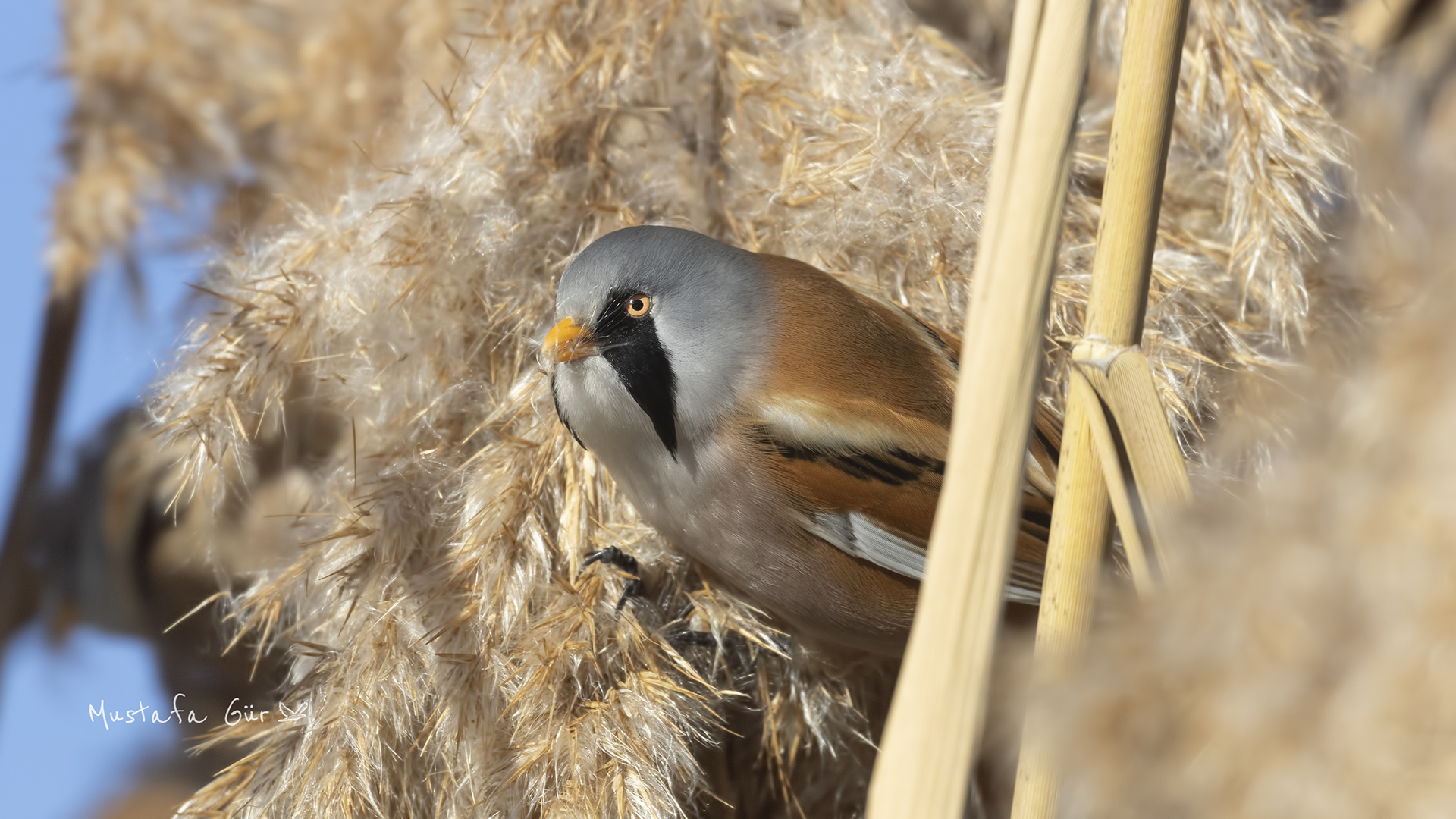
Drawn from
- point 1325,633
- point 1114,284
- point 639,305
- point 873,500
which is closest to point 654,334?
point 639,305

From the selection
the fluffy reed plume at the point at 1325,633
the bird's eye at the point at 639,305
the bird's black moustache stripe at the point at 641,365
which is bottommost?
the bird's black moustache stripe at the point at 641,365

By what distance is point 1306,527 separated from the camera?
0.30 m

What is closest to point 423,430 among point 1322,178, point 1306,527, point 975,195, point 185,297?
point 185,297

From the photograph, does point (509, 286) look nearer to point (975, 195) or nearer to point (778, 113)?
point (778, 113)

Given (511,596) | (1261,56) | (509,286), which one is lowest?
(511,596)

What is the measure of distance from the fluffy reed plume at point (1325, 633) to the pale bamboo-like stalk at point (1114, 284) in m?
0.15

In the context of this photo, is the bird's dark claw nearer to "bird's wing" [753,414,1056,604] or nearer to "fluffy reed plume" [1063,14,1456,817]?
"bird's wing" [753,414,1056,604]

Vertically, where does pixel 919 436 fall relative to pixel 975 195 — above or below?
below

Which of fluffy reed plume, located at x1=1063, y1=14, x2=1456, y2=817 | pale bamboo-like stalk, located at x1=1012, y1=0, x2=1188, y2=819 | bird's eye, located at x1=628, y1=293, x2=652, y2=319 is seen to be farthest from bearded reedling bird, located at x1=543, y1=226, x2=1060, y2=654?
fluffy reed plume, located at x1=1063, y1=14, x2=1456, y2=817

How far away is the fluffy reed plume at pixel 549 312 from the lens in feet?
2.90

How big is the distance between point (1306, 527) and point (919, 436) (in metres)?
0.69

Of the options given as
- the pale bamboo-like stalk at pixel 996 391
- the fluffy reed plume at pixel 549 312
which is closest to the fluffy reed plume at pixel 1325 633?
the pale bamboo-like stalk at pixel 996 391

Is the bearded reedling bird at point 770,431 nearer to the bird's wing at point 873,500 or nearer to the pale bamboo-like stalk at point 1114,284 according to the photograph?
the bird's wing at point 873,500

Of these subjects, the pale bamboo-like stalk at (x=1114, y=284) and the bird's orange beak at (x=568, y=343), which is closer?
the pale bamboo-like stalk at (x=1114, y=284)
